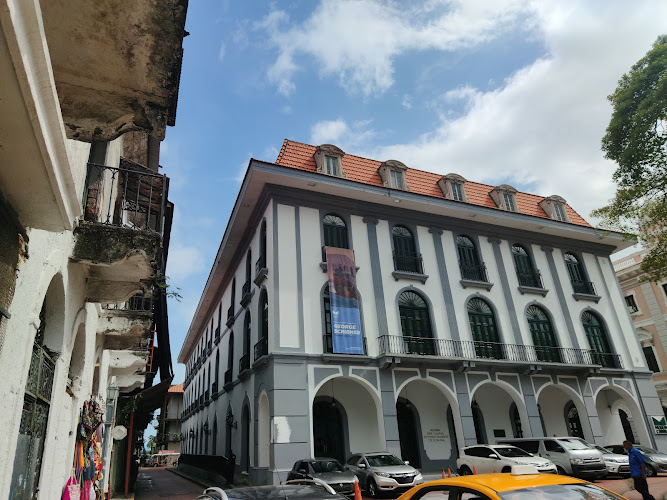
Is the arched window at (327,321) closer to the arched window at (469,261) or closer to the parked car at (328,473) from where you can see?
the parked car at (328,473)

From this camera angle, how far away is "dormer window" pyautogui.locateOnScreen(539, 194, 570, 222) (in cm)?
2500

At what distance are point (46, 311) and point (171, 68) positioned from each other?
3.48 meters

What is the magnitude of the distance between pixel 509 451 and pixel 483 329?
651cm

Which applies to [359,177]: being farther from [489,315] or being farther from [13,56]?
[13,56]

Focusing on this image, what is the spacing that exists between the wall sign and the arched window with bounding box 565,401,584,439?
3260mm

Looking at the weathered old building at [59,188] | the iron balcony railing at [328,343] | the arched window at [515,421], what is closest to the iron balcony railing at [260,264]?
the iron balcony railing at [328,343]

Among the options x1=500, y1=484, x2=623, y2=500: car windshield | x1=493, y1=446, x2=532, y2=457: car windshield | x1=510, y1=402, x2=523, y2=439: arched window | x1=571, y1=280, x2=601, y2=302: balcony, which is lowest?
x1=493, y1=446, x2=532, y2=457: car windshield

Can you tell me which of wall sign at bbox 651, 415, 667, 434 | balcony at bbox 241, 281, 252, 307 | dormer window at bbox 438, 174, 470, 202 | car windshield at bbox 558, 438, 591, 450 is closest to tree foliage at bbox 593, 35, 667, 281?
car windshield at bbox 558, 438, 591, 450

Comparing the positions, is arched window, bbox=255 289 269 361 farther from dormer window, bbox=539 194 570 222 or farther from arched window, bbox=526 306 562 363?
dormer window, bbox=539 194 570 222

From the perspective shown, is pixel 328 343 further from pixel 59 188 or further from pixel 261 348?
pixel 59 188

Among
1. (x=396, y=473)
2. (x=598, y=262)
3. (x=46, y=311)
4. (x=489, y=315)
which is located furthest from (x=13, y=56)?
(x=598, y=262)

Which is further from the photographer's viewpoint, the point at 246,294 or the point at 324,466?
the point at 246,294

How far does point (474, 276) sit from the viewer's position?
21.6m

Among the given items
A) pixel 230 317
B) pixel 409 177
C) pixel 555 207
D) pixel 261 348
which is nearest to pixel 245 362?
pixel 261 348
